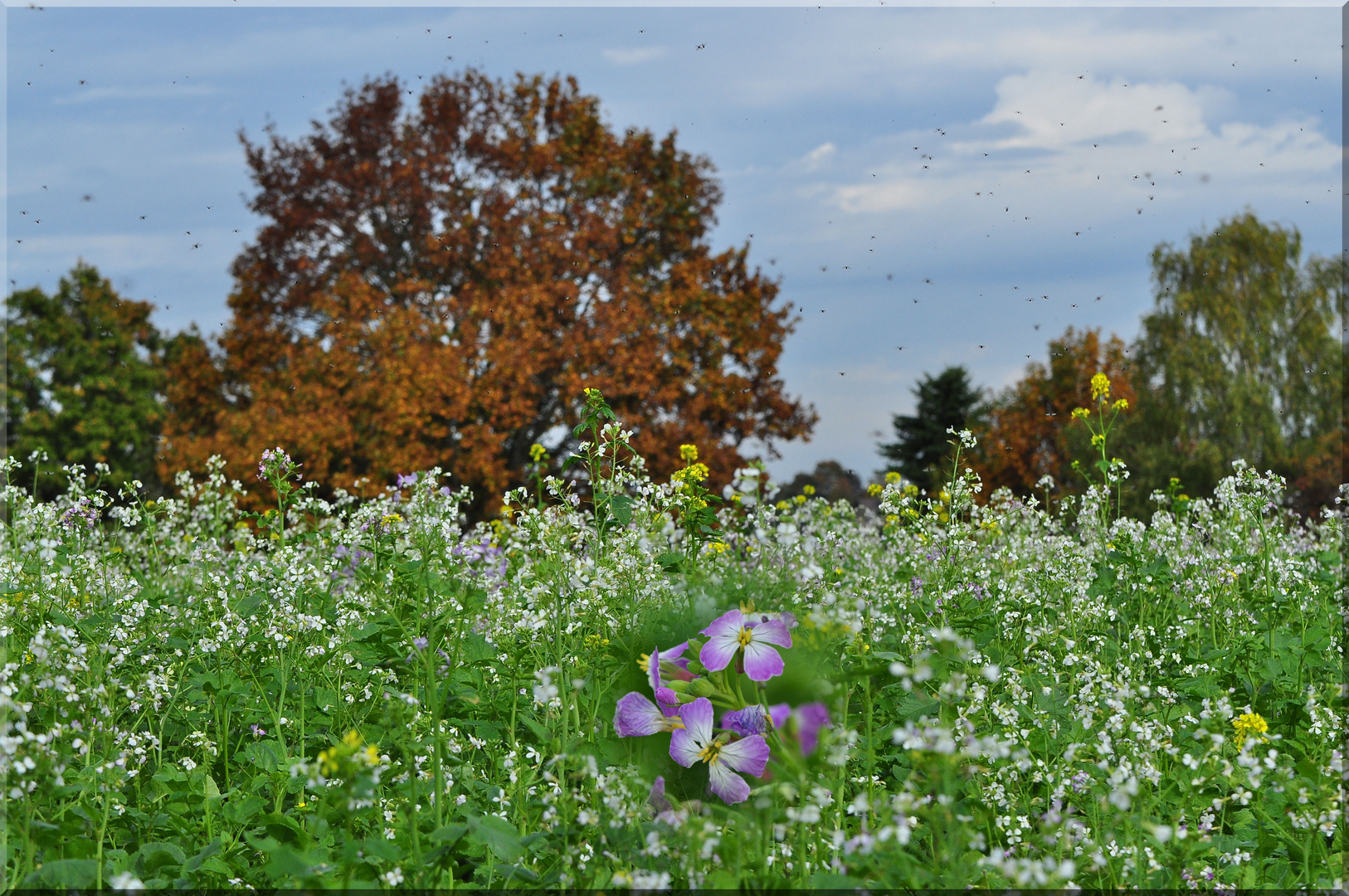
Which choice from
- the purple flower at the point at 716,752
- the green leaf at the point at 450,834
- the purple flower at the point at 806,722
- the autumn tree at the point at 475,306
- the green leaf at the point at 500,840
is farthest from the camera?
the autumn tree at the point at 475,306

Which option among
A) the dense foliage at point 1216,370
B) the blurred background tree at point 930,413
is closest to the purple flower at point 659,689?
the dense foliage at point 1216,370

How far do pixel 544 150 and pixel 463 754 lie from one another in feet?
49.9

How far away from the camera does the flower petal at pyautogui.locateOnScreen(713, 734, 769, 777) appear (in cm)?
259

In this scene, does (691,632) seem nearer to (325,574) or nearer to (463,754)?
(463,754)

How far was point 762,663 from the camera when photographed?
2541mm

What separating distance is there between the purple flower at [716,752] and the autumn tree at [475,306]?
12.6 meters

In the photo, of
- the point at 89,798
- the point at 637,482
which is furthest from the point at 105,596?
the point at 637,482

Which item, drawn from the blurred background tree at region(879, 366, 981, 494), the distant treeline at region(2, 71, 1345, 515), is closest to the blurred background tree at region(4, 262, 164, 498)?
the distant treeline at region(2, 71, 1345, 515)

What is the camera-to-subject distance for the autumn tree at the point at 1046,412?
2675cm

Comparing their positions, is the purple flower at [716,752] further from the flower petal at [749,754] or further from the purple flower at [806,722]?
the purple flower at [806,722]

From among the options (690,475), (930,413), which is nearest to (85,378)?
(930,413)

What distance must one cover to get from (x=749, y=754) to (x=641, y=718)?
1.08ft

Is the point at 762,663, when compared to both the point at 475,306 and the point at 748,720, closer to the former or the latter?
the point at 748,720

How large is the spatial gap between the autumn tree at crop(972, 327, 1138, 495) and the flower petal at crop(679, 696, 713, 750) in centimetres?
2486
